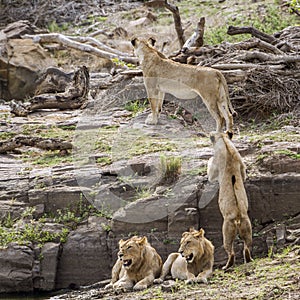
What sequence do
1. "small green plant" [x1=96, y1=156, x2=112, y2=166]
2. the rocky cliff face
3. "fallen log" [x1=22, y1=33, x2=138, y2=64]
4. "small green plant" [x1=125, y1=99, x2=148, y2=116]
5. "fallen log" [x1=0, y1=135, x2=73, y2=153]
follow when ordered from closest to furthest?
1. the rocky cliff face
2. "small green plant" [x1=96, y1=156, x2=112, y2=166]
3. "fallen log" [x1=0, y1=135, x2=73, y2=153]
4. "small green plant" [x1=125, y1=99, x2=148, y2=116]
5. "fallen log" [x1=22, y1=33, x2=138, y2=64]

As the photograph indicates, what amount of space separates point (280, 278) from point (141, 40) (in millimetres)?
7107

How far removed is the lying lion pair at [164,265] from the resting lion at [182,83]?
3.72m

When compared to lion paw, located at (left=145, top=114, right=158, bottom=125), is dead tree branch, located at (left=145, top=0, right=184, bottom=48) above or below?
above

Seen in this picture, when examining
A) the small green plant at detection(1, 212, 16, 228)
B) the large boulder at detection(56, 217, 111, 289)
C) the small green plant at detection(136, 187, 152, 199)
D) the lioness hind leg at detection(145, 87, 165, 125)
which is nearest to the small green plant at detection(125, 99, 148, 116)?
the lioness hind leg at detection(145, 87, 165, 125)

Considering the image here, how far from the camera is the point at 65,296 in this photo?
37.8 feet

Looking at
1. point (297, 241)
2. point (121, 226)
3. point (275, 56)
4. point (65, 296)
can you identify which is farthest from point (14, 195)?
point (275, 56)

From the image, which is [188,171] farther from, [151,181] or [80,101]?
[80,101]

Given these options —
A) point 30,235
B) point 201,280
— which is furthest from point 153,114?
point 201,280

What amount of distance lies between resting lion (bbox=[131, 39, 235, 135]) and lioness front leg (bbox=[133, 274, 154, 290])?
402 cm

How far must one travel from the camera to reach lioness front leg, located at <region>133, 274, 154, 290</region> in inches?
441

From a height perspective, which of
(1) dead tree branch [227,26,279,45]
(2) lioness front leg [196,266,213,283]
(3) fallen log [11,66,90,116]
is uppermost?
(1) dead tree branch [227,26,279,45]

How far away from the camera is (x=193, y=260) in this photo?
36.8ft

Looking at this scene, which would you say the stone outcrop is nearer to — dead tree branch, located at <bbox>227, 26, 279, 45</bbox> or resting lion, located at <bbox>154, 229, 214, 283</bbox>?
dead tree branch, located at <bbox>227, 26, 279, 45</bbox>

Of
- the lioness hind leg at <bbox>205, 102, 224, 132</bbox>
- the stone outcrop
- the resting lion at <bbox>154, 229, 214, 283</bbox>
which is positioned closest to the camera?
the resting lion at <bbox>154, 229, 214, 283</bbox>
